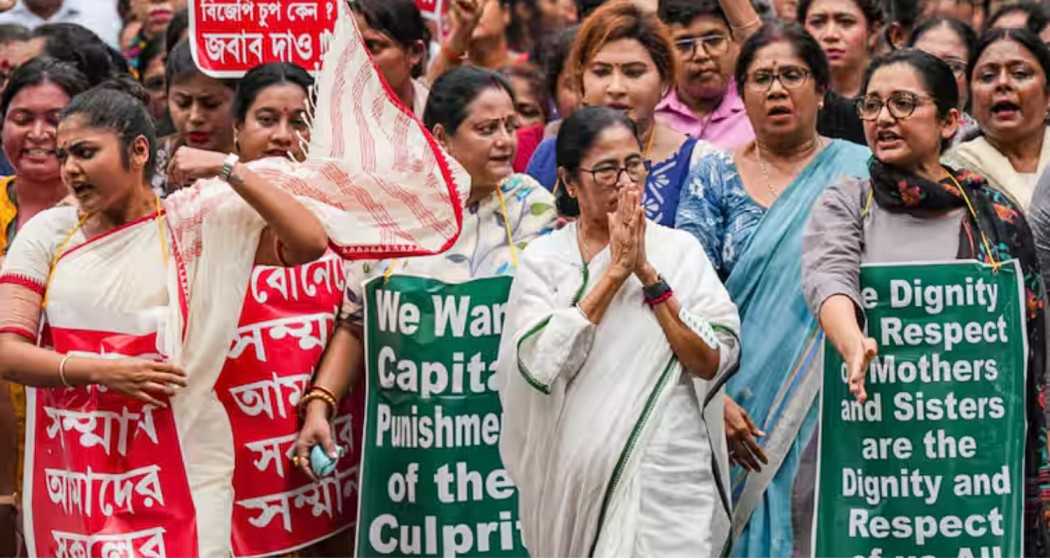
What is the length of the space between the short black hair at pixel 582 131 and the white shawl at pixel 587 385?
0.24 meters

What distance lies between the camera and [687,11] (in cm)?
835

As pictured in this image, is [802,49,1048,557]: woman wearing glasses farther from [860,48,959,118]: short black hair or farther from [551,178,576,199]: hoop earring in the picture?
[551,178,576,199]: hoop earring

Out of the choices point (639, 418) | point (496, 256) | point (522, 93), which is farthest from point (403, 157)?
point (522, 93)

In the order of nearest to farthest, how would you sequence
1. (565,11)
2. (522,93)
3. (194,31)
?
(194,31) → (522,93) → (565,11)

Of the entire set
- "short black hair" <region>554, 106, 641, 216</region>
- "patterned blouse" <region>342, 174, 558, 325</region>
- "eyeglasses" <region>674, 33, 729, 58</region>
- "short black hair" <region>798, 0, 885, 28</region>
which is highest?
"short black hair" <region>798, 0, 885, 28</region>

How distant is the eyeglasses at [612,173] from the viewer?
22.1ft

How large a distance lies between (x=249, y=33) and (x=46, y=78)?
88cm

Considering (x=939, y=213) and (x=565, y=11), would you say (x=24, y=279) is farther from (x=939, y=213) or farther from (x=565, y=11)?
(x=565, y=11)

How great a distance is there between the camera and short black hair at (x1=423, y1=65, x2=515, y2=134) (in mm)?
7383

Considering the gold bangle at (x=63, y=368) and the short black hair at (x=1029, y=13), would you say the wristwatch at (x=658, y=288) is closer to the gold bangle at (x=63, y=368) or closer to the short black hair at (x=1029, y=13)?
the gold bangle at (x=63, y=368)

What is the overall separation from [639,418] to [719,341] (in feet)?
1.01

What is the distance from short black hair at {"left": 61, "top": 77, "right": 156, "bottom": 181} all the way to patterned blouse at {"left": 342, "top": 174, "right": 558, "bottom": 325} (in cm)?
82

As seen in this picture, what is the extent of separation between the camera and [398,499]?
7.34m

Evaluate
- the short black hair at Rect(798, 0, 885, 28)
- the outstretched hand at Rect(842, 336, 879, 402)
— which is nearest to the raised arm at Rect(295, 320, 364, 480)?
the outstretched hand at Rect(842, 336, 879, 402)
